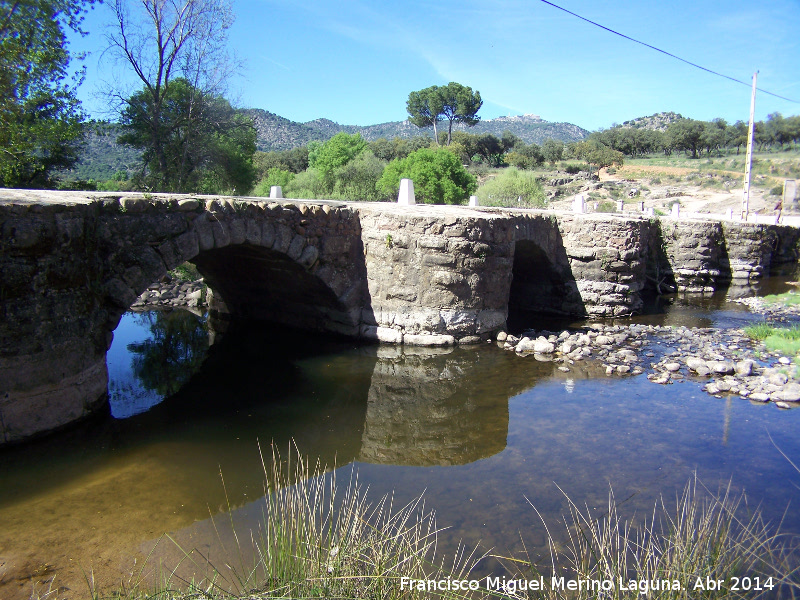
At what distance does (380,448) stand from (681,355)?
232 inches

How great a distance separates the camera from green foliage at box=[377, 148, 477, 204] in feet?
84.3

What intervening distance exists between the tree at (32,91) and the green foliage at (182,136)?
3525mm

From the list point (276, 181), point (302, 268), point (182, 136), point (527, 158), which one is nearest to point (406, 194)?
point (302, 268)

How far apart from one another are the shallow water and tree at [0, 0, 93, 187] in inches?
227

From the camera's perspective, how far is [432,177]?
84.2 feet

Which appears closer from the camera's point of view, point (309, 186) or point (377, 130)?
point (309, 186)

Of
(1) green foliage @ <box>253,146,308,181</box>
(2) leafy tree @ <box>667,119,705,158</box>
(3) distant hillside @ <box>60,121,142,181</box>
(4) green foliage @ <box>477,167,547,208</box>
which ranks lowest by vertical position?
(4) green foliage @ <box>477,167,547,208</box>

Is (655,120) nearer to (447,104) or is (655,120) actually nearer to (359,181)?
(447,104)

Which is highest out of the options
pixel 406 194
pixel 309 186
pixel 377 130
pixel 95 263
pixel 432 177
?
pixel 377 130

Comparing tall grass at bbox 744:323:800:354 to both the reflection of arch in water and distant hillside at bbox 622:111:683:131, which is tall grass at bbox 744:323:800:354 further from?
distant hillside at bbox 622:111:683:131

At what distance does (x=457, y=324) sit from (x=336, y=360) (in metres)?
2.17

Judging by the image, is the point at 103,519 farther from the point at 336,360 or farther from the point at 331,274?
the point at 331,274

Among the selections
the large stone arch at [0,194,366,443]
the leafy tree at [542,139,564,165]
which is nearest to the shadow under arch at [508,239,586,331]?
the large stone arch at [0,194,366,443]

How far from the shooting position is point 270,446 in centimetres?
604
